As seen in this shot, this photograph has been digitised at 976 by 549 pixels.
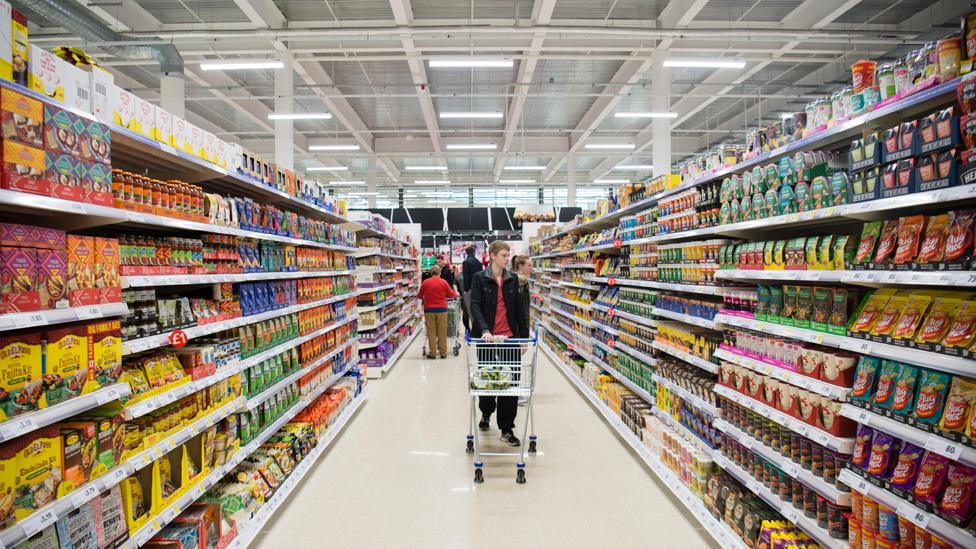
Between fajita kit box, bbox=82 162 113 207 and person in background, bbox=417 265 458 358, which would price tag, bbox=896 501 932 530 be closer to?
fajita kit box, bbox=82 162 113 207

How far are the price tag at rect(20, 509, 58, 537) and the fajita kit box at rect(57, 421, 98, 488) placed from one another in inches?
4.2

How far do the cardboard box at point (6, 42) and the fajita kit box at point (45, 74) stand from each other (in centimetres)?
6

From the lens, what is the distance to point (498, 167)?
21.0m

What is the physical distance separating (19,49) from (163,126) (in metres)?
0.75

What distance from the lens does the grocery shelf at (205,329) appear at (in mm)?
2045

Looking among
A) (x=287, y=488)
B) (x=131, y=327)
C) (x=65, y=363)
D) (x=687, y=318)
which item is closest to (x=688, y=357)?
(x=687, y=318)

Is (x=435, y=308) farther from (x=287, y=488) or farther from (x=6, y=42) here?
(x=6, y=42)

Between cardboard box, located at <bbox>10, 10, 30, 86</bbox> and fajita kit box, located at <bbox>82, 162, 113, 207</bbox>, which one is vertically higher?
cardboard box, located at <bbox>10, 10, 30, 86</bbox>

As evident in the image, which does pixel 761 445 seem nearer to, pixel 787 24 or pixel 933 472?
pixel 933 472

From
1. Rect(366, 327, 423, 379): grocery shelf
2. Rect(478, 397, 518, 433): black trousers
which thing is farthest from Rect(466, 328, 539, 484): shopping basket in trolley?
Rect(366, 327, 423, 379): grocery shelf

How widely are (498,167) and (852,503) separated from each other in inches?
781

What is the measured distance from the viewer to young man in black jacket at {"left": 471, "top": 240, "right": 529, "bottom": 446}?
4.53 meters

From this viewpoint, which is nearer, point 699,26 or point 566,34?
point 566,34

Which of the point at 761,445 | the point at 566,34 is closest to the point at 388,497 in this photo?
the point at 761,445
